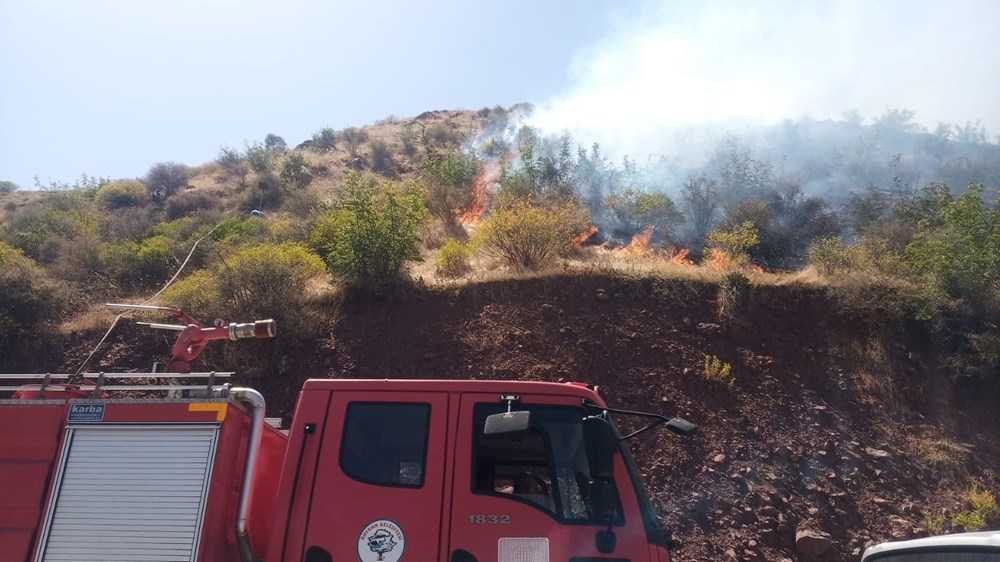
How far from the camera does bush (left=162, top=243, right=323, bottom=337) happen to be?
40.9 feet

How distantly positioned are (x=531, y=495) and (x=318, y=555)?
1.31m

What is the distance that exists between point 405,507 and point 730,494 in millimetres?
6948

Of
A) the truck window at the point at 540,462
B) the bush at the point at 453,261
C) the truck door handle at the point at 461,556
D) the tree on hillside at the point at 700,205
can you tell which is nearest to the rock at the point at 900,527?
the truck window at the point at 540,462

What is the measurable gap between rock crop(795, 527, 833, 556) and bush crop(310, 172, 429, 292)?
8258mm

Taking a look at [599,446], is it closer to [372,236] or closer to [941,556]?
[941,556]

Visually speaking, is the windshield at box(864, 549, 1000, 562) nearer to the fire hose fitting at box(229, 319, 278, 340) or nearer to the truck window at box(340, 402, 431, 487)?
the truck window at box(340, 402, 431, 487)

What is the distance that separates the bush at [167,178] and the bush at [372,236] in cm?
2208

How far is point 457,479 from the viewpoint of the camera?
163 inches

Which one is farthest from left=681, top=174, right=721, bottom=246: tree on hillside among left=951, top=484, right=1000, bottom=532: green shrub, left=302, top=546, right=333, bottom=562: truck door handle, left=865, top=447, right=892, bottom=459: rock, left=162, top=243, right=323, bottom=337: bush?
left=302, top=546, right=333, bottom=562: truck door handle

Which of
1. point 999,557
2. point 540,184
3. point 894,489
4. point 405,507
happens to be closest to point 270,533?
point 405,507

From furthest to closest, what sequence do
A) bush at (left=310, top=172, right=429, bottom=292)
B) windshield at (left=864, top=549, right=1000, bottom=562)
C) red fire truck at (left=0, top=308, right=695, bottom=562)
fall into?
bush at (left=310, top=172, right=429, bottom=292) → red fire truck at (left=0, top=308, right=695, bottom=562) → windshield at (left=864, top=549, right=1000, bottom=562)

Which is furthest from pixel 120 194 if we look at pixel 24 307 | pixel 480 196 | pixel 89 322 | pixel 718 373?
pixel 718 373

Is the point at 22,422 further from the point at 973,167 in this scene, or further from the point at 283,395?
the point at 973,167

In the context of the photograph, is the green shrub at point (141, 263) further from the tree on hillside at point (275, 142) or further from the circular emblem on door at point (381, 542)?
the tree on hillside at point (275, 142)
